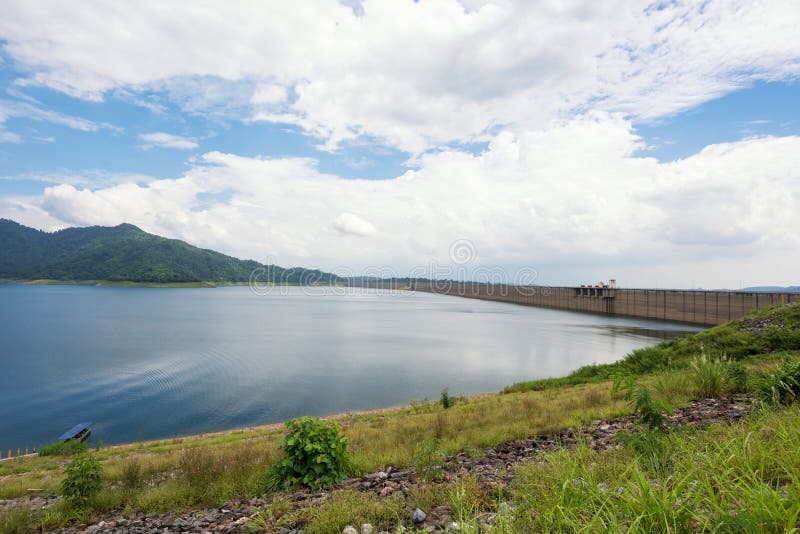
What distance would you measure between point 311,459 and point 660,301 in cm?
9256

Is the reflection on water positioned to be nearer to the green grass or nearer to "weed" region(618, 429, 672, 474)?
the green grass

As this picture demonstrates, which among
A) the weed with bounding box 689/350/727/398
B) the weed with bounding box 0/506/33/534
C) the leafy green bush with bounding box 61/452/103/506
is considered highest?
the weed with bounding box 689/350/727/398

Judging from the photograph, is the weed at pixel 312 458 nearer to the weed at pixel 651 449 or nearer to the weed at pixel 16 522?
the weed at pixel 16 522

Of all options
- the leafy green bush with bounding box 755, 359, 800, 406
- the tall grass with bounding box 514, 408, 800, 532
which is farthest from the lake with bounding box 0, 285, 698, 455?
the tall grass with bounding box 514, 408, 800, 532

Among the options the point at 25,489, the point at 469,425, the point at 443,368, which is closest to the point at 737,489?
the point at 469,425

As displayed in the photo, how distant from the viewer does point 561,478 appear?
3.79m

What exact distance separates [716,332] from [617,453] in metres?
20.4

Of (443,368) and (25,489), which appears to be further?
(443,368)

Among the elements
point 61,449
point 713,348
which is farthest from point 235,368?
point 713,348

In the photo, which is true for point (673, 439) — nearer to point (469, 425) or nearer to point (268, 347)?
point (469, 425)

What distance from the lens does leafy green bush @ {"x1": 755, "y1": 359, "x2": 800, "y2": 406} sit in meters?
6.20

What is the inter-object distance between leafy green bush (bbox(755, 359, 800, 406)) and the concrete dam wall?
38.8 meters

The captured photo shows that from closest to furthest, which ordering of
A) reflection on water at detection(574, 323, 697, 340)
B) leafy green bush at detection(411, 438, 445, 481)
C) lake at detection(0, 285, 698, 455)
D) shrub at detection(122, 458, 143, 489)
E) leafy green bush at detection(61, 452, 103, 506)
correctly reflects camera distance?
1. leafy green bush at detection(411, 438, 445, 481)
2. leafy green bush at detection(61, 452, 103, 506)
3. shrub at detection(122, 458, 143, 489)
4. lake at detection(0, 285, 698, 455)
5. reflection on water at detection(574, 323, 697, 340)

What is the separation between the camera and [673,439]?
5090 mm
